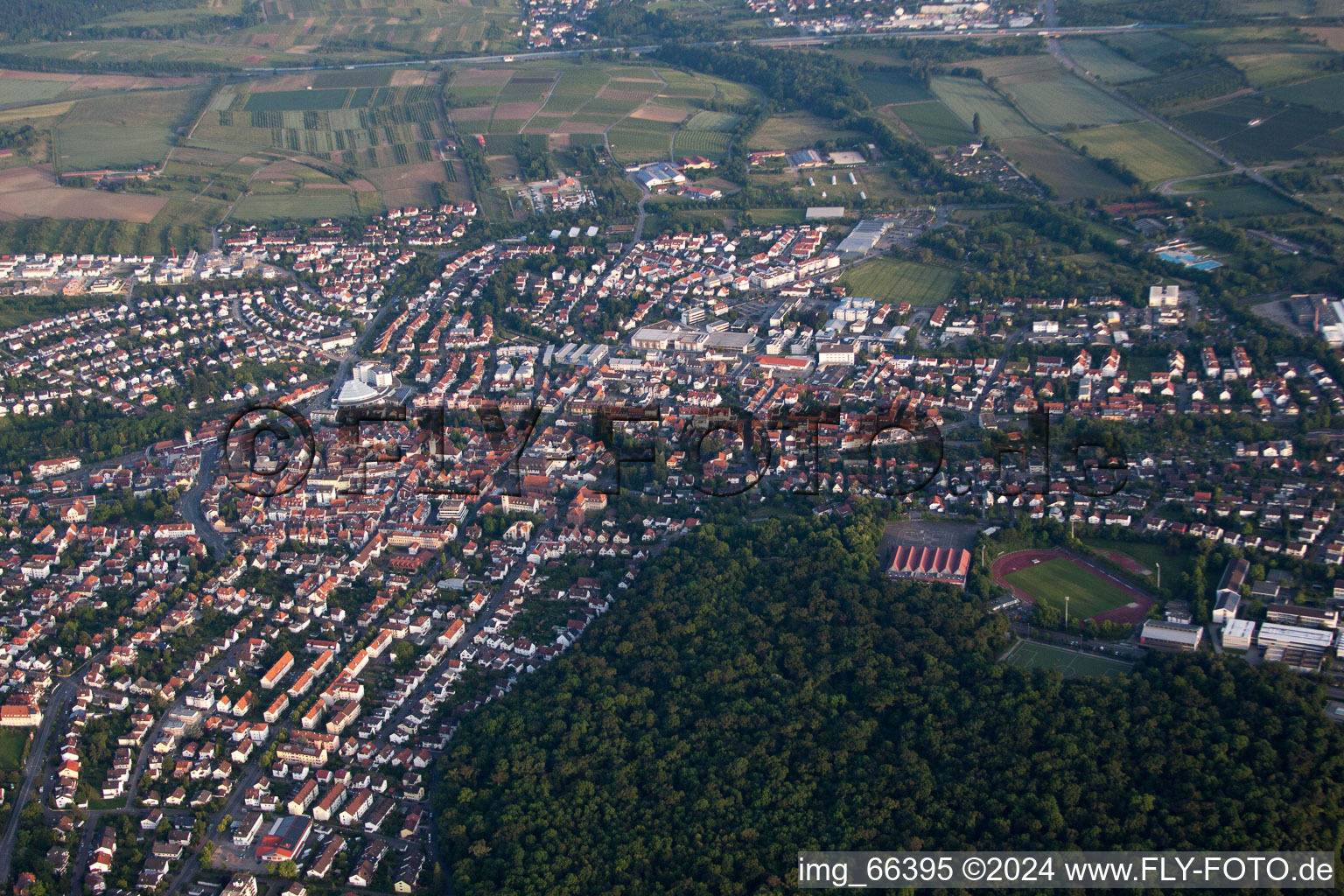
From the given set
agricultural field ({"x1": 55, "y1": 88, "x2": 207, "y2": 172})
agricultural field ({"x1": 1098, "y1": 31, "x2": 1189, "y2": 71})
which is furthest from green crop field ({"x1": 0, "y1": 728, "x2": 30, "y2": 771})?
agricultural field ({"x1": 1098, "y1": 31, "x2": 1189, "y2": 71})

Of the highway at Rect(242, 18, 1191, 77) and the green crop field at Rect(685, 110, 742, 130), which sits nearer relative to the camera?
the green crop field at Rect(685, 110, 742, 130)

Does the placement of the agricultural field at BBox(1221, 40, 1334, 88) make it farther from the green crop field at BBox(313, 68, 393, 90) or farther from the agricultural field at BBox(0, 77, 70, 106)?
the agricultural field at BBox(0, 77, 70, 106)

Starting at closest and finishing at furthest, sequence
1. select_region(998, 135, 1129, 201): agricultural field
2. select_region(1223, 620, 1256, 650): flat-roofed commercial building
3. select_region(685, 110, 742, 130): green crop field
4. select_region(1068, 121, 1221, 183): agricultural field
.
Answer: select_region(1223, 620, 1256, 650): flat-roofed commercial building → select_region(998, 135, 1129, 201): agricultural field → select_region(1068, 121, 1221, 183): agricultural field → select_region(685, 110, 742, 130): green crop field

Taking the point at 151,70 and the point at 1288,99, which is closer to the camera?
the point at 1288,99

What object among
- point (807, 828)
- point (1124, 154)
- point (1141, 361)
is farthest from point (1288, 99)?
point (807, 828)

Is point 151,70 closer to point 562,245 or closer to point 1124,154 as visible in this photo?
point 562,245

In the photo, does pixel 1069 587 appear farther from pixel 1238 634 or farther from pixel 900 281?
pixel 900 281

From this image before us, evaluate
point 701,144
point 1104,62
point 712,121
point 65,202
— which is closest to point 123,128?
point 65,202
